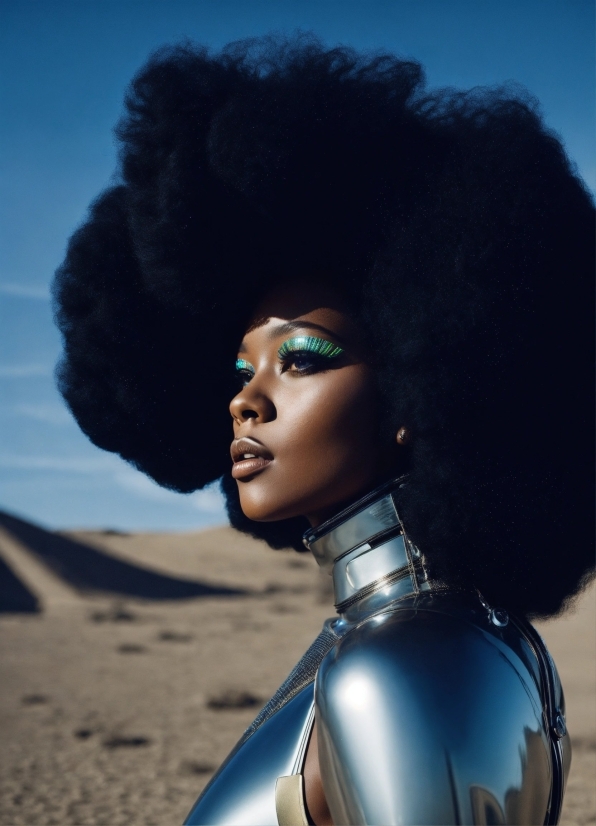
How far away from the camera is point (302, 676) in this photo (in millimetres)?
2420

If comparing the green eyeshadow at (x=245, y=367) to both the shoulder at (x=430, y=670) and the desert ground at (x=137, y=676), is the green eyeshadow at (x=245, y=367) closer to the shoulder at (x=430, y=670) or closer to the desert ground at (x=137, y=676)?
the shoulder at (x=430, y=670)

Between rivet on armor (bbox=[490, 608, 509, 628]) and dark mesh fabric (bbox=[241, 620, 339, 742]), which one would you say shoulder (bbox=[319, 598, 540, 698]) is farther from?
dark mesh fabric (bbox=[241, 620, 339, 742])

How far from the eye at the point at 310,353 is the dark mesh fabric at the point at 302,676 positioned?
30.0 inches

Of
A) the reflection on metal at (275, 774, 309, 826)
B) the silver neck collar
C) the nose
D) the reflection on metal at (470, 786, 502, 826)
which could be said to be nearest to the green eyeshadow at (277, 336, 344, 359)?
the nose

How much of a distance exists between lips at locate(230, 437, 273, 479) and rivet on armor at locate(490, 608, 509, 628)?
2.41 feet

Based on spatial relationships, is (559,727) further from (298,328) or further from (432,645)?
(298,328)

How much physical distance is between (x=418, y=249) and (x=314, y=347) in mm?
417

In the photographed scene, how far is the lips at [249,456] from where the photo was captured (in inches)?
94.0

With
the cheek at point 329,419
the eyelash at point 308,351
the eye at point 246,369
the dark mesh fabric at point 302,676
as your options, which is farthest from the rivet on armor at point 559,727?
the eye at point 246,369

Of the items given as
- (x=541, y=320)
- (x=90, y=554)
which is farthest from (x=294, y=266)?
(x=90, y=554)

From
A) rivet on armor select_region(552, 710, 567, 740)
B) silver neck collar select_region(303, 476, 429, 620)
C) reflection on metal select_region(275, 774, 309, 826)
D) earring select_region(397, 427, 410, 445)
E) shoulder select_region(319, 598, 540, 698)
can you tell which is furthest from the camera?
earring select_region(397, 427, 410, 445)

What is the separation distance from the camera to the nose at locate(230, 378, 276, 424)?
241 cm

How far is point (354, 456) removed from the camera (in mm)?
2355

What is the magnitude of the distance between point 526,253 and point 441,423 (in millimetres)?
529
